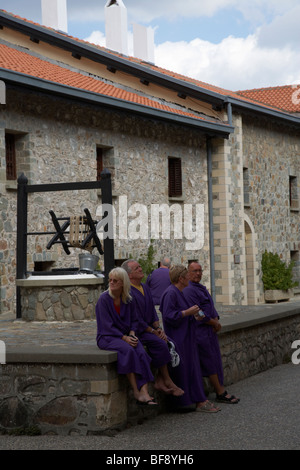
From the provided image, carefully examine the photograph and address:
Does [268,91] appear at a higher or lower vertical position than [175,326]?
higher

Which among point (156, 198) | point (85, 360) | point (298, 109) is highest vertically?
point (298, 109)

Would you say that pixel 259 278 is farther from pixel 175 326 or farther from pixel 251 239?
pixel 175 326

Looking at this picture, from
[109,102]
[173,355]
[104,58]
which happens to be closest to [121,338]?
[173,355]

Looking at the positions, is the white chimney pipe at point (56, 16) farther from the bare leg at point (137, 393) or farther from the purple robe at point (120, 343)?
the bare leg at point (137, 393)

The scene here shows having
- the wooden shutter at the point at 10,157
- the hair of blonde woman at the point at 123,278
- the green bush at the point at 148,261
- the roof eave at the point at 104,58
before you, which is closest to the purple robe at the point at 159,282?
the wooden shutter at the point at 10,157

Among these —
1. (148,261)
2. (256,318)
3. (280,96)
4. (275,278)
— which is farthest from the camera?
(280,96)

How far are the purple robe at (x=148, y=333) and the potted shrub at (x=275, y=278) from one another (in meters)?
17.5

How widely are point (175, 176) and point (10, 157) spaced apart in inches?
252

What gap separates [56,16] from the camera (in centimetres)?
2383

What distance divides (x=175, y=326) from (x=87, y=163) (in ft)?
30.7

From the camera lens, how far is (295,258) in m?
28.7

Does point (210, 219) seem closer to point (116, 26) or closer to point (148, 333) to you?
point (116, 26)

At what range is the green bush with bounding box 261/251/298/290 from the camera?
1005 inches

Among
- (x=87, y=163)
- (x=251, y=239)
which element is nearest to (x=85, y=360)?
(x=87, y=163)
